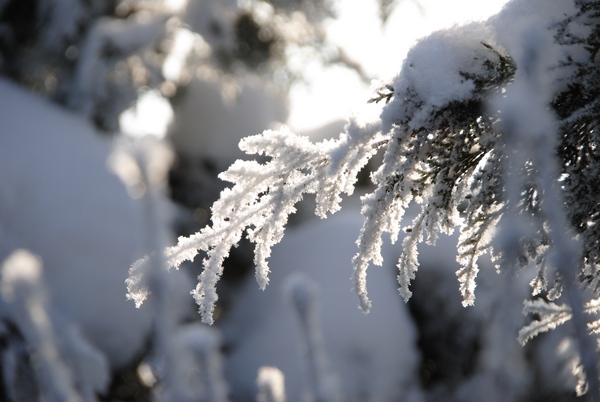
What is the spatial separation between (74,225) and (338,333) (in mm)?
2656

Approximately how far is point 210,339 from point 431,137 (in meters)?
1.70

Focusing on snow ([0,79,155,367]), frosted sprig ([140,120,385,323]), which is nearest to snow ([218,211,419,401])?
snow ([0,79,155,367])

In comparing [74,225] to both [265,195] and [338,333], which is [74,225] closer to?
[338,333]

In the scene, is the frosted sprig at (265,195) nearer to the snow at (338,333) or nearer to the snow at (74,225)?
the snow at (338,333)

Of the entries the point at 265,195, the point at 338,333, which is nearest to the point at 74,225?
the point at 338,333

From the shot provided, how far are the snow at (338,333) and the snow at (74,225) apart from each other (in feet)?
3.82

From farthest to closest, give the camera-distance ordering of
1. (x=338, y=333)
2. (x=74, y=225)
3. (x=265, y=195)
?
(x=338, y=333) → (x=74, y=225) → (x=265, y=195)

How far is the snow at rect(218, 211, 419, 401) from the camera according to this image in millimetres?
5723

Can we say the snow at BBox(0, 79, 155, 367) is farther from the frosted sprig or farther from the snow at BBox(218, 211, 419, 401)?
the frosted sprig

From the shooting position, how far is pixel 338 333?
5.88 m

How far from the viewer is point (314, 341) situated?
2.37 meters

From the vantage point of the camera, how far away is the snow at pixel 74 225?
5500mm

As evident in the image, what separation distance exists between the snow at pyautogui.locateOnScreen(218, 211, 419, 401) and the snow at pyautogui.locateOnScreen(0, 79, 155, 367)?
3.82ft

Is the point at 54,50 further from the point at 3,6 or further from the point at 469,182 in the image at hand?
the point at 469,182
